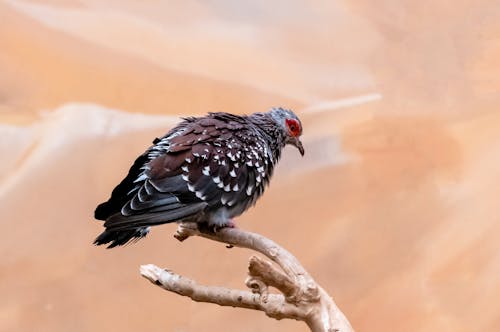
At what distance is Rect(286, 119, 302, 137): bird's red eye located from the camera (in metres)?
2.56

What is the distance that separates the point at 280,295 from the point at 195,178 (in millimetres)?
462

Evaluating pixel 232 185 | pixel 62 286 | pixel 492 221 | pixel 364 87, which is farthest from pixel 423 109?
pixel 62 286

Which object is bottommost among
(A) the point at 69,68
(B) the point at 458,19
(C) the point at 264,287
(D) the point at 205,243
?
(C) the point at 264,287

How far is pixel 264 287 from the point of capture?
190 centimetres

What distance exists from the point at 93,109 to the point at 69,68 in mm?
221

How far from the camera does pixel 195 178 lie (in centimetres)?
219

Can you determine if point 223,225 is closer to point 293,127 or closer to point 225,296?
point 225,296

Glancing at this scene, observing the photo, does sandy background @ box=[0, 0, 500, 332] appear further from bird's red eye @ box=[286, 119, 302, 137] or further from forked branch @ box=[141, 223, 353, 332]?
forked branch @ box=[141, 223, 353, 332]

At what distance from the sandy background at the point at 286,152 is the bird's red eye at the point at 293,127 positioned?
0.89m

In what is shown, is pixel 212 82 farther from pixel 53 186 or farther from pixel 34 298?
pixel 34 298

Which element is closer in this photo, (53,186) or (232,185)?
(232,185)

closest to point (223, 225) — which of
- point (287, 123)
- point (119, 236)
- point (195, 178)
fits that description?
point (195, 178)

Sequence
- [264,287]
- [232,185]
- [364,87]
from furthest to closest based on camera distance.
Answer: [364,87], [232,185], [264,287]

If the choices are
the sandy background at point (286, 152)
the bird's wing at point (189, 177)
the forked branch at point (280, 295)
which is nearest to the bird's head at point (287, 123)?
the bird's wing at point (189, 177)
